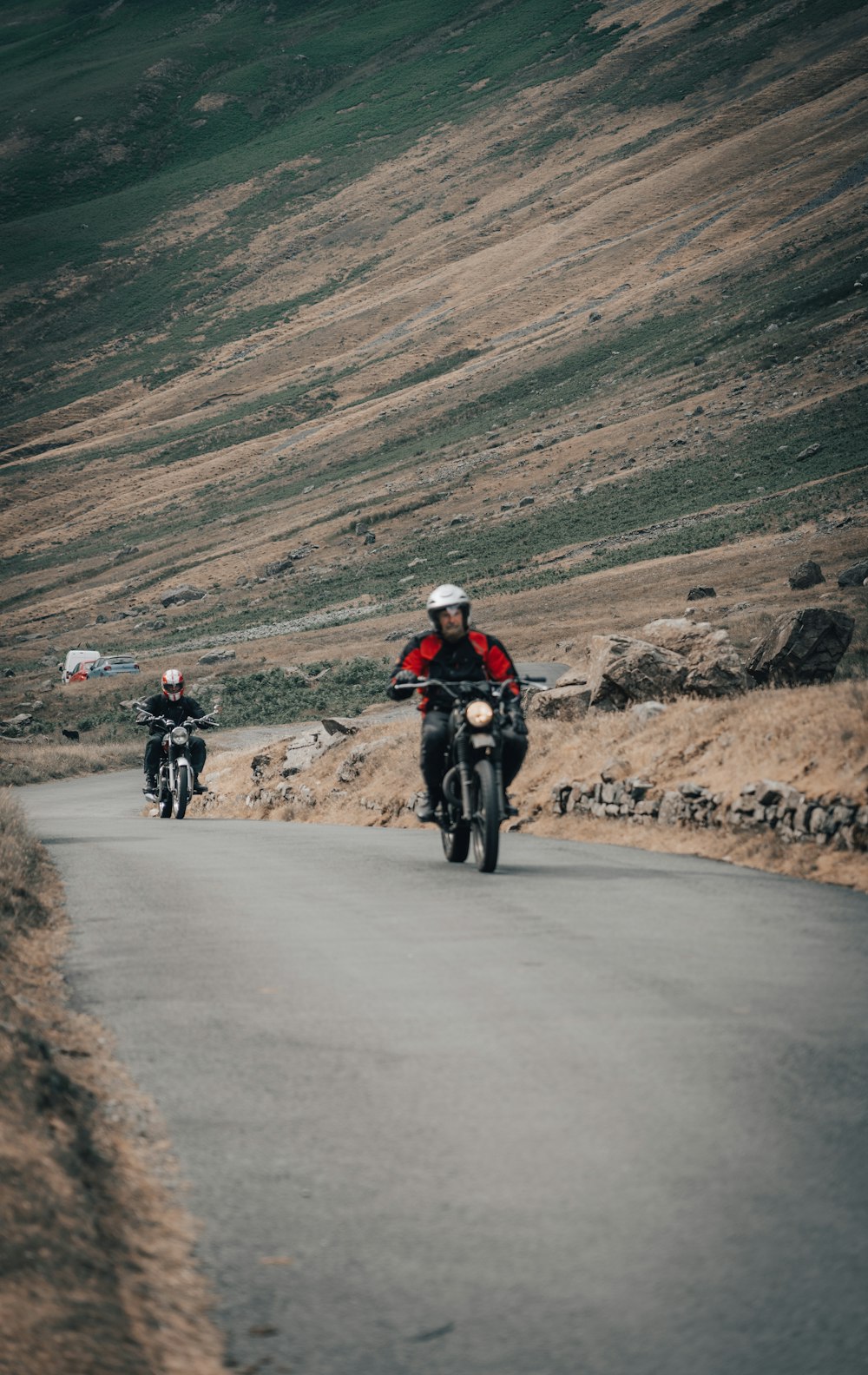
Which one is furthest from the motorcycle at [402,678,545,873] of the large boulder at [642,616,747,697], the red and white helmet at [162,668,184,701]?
the red and white helmet at [162,668,184,701]

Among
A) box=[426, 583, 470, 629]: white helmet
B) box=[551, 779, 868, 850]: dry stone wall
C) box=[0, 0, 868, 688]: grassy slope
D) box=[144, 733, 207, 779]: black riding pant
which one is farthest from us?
box=[0, 0, 868, 688]: grassy slope

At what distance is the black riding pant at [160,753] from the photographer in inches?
903

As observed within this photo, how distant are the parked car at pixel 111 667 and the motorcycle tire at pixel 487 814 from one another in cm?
5885

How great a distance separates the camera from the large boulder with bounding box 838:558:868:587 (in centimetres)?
4841

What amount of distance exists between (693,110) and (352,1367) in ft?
598

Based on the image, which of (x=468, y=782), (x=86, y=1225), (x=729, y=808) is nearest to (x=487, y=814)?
(x=468, y=782)

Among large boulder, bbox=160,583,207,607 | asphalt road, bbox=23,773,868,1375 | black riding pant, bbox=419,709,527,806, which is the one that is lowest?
asphalt road, bbox=23,773,868,1375

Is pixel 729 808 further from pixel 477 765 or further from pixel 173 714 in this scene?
pixel 173 714

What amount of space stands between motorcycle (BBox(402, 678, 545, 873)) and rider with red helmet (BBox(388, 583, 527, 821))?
9 cm

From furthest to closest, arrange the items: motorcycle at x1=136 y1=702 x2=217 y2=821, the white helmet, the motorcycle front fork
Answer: motorcycle at x1=136 y1=702 x2=217 y2=821
the white helmet
the motorcycle front fork

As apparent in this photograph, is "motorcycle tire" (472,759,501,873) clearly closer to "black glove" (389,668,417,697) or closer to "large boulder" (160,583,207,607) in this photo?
"black glove" (389,668,417,697)

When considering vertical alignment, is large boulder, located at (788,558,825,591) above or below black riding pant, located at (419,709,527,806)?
above

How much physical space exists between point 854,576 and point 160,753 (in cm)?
3166

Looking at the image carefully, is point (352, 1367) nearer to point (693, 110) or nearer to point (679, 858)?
point (679, 858)
